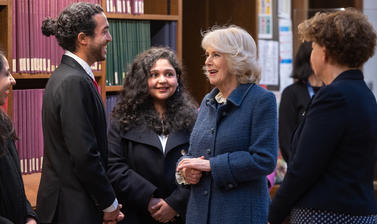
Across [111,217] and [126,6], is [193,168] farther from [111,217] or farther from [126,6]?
[126,6]

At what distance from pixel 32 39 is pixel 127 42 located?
0.67 m

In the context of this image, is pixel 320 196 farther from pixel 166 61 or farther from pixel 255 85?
pixel 166 61

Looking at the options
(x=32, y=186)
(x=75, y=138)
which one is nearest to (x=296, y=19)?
(x=32, y=186)

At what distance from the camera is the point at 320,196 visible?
2146mm

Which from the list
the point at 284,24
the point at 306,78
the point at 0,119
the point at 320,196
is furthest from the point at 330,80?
the point at 284,24

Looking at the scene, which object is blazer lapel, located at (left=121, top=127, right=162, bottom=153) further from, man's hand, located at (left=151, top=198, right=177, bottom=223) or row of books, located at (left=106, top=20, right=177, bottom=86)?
row of books, located at (left=106, top=20, right=177, bottom=86)

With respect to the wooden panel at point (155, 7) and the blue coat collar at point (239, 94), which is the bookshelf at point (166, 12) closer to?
the wooden panel at point (155, 7)

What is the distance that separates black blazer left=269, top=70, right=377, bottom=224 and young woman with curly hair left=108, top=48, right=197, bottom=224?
38.3 inches

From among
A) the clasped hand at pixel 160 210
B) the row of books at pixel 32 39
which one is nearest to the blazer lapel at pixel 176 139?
the clasped hand at pixel 160 210

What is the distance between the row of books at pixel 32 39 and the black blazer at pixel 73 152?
1.91 ft

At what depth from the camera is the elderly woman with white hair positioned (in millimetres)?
2480

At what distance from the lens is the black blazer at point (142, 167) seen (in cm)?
300

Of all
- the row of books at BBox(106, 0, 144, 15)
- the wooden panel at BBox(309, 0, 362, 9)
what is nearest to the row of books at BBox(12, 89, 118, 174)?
the row of books at BBox(106, 0, 144, 15)

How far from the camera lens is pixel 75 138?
253 cm
